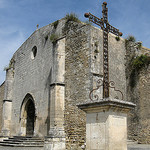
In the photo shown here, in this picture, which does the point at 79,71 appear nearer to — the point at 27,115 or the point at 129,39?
the point at 129,39

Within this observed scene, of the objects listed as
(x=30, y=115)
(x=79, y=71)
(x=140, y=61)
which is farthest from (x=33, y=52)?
(x=140, y=61)

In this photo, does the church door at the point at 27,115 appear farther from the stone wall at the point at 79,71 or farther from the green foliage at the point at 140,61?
the green foliage at the point at 140,61

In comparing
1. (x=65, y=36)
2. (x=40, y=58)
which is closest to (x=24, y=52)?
(x=40, y=58)

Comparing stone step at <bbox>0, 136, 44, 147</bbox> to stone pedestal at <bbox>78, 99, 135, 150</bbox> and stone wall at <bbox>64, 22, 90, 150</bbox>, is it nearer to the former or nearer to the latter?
→ stone wall at <bbox>64, 22, 90, 150</bbox>

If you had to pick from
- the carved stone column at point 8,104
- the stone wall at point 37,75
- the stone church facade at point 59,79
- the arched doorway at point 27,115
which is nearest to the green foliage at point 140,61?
the stone church facade at point 59,79

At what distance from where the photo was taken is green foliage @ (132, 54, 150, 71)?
1247cm

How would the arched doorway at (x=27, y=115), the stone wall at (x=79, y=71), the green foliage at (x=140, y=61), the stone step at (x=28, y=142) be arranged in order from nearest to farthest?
the stone wall at (x=79, y=71) → the stone step at (x=28, y=142) → the green foliage at (x=140, y=61) → the arched doorway at (x=27, y=115)

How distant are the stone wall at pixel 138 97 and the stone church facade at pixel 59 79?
32 cm

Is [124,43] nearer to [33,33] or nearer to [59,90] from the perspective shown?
[59,90]

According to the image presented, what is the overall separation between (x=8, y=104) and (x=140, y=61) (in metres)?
10.1

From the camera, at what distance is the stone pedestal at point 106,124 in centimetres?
400

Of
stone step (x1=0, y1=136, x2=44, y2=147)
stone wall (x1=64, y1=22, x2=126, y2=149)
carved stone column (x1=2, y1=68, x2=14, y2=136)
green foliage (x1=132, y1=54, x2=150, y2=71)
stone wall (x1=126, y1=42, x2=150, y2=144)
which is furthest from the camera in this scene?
carved stone column (x1=2, y1=68, x2=14, y2=136)

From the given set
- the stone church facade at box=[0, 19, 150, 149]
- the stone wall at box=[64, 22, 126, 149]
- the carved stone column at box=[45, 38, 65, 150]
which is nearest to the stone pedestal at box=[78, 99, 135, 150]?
the stone church facade at box=[0, 19, 150, 149]

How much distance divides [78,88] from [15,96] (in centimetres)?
781
